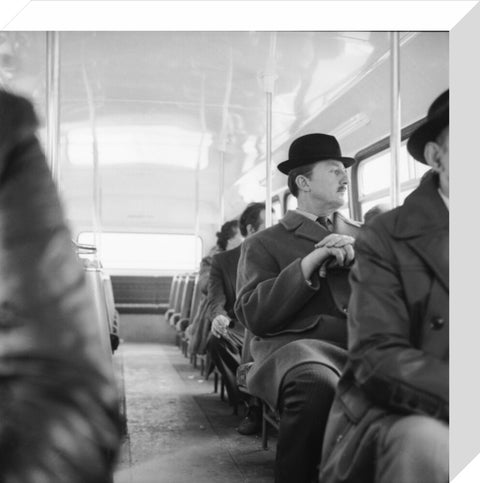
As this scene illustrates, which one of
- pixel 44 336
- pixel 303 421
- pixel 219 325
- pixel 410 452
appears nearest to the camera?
pixel 44 336

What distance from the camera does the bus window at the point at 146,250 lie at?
6.32 ft

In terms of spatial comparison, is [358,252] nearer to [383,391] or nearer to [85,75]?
[383,391]

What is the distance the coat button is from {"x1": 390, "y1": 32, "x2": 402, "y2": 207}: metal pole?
0.36 metres

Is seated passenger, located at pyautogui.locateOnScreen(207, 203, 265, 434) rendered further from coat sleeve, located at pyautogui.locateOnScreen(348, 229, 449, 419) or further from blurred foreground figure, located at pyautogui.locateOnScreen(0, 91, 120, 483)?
blurred foreground figure, located at pyautogui.locateOnScreen(0, 91, 120, 483)

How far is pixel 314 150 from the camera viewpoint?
197cm

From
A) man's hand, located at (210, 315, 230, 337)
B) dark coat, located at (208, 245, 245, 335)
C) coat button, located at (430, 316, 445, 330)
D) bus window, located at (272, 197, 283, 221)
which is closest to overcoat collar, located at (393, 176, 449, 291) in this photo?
coat button, located at (430, 316, 445, 330)

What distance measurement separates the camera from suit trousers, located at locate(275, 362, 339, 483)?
1.75 m

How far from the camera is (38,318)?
0.81m

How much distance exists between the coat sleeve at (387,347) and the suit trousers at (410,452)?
0.04 metres

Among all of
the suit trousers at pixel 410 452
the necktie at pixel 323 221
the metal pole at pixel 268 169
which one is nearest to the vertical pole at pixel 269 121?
the metal pole at pixel 268 169

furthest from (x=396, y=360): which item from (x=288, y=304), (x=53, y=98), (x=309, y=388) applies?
(x=53, y=98)

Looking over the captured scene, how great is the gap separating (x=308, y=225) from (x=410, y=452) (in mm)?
791

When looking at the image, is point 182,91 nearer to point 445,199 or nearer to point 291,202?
point 291,202
